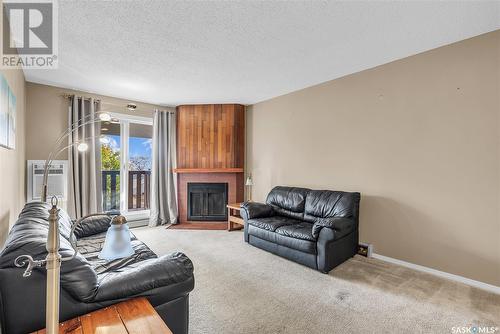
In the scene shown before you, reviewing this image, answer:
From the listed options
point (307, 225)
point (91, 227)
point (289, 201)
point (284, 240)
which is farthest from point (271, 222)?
point (91, 227)

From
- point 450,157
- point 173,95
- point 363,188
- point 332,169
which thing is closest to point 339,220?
point 363,188

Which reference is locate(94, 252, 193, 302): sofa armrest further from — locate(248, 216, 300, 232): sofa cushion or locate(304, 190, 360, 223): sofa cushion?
locate(304, 190, 360, 223): sofa cushion

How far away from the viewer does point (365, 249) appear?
334 centimetres

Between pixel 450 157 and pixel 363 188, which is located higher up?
pixel 450 157

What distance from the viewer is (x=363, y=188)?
11.3 feet

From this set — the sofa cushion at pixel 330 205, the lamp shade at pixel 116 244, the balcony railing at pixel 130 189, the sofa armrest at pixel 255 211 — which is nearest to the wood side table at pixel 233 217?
the sofa armrest at pixel 255 211

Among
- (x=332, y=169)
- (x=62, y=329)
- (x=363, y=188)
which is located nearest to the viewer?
(x=62, y=329)

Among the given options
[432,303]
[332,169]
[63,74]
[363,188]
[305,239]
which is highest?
[63,74]

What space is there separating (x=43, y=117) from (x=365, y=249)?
5393 mm

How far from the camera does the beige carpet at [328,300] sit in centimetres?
191

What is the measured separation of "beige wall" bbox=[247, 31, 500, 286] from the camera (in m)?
2.48

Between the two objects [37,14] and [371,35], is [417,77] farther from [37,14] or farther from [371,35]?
[37,14]

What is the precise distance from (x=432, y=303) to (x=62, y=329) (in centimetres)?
279

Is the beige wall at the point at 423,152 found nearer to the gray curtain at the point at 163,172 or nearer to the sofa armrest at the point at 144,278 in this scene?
the sofa armrest at the point at 144,278
